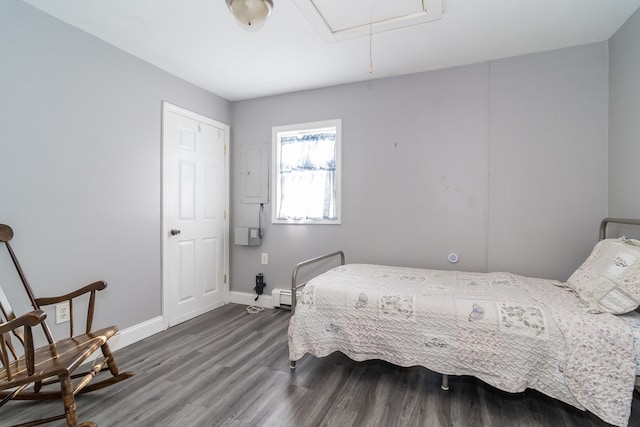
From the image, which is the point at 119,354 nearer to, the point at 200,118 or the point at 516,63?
the point at 200,118

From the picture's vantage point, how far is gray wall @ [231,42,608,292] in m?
2.39

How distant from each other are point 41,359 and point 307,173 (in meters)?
2.50

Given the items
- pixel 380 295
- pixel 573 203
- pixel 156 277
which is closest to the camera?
pixel 380 295

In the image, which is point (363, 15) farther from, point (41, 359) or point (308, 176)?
point (41, 359)

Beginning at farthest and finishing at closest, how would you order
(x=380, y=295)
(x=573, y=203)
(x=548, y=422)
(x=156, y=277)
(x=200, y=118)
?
(x=200, y=118) → (x=156, y=277) → (x=573, y=203) → (x=380, y=295) → (x=548, y=422)

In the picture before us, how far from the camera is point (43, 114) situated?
1986 mm

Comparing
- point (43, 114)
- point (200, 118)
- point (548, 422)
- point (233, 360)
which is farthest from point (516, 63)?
point (43, 114)

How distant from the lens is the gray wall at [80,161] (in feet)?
6.11

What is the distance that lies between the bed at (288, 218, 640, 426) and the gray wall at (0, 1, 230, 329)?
1510mm

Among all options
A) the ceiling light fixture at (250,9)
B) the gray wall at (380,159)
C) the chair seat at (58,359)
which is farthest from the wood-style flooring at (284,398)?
the ceiling light fixture at (250,9)

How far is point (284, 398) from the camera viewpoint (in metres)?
1.79

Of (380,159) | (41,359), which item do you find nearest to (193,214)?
(41,359)

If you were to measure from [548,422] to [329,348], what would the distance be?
4.06 ft

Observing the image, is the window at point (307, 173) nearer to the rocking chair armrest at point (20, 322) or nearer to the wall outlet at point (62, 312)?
the wall outlet at point (62, 312)
